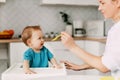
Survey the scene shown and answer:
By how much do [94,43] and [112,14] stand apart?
2.10 meters

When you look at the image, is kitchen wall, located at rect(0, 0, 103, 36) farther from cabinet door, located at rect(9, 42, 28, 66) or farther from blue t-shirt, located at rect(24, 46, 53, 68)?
blue t-shirt, located at rect(24, 46, 53, 68)

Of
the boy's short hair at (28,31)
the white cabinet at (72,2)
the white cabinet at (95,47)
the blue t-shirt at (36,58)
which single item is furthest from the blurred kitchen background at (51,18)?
the blue t-shirt at (36,58)

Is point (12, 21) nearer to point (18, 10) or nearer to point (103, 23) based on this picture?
point (18, 10)

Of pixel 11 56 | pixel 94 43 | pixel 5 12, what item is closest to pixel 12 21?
pixel 5 12

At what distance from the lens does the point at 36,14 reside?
3785 millimetres

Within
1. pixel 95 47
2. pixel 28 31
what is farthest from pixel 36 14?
pixel 28 31

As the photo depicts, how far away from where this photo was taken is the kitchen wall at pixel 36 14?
3.70 m

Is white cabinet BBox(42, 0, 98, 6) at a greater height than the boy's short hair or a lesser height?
greater

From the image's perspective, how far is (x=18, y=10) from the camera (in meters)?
3.73

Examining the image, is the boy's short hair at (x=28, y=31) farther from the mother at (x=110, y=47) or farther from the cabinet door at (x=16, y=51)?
the cabinet door at (x=16, y=51)

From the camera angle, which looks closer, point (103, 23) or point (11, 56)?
point (11, 56)

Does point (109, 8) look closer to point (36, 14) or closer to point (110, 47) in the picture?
point (110, 47)

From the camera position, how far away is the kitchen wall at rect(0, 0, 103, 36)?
12.1 feet

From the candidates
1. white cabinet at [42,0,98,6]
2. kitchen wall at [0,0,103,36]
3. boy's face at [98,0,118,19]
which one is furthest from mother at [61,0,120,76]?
kitchen wall at [0,0,103,36]
